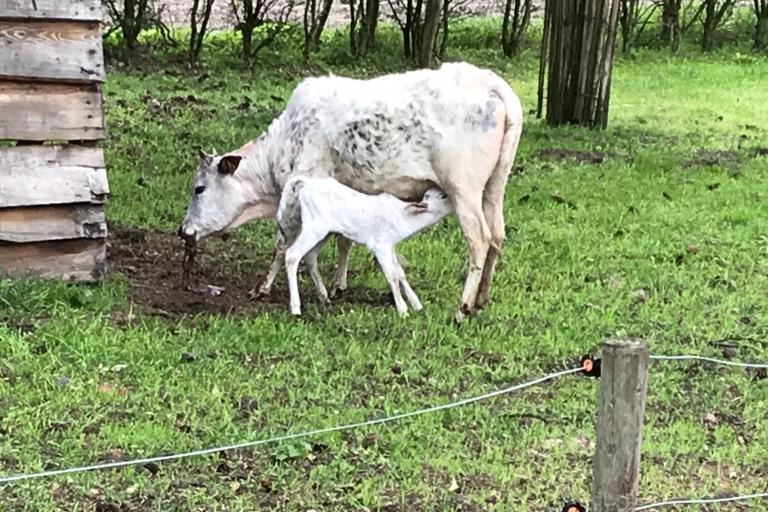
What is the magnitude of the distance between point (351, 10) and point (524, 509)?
1409cm

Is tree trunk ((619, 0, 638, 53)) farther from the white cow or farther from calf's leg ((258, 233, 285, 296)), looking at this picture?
calf's leg ((258, 233, 285, 296))

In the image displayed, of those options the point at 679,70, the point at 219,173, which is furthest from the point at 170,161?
the point at 679,70

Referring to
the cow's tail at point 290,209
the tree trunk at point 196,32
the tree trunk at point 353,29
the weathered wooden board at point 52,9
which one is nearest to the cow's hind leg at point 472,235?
the cow's tail at point 290,209

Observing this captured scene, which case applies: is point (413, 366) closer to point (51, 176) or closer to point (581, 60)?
point (51, 176)

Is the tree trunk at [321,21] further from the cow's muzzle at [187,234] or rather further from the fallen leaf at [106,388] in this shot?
the fallen leaf at [106,388]

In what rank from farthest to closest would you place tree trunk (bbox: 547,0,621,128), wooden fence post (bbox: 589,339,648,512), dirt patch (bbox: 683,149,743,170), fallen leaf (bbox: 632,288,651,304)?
1. tree trunk (bbox: 547,0,621,128)
2. dirt patch (bbox: 683,149,743,170)
3. fallen leaf (bbox: 632,288,651,304)
4. wooden fence post (bbox: 589,339,648,512)

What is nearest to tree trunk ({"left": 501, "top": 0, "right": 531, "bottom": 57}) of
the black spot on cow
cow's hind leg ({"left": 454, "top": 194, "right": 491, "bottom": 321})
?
the black spot on cow

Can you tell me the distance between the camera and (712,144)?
12352 millimetres

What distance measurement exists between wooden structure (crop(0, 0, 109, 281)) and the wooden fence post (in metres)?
4.18

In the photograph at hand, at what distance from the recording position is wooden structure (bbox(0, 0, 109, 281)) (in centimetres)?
641

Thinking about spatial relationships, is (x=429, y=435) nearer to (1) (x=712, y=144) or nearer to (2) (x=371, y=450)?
(2) (x=371, y=450)

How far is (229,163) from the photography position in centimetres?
708

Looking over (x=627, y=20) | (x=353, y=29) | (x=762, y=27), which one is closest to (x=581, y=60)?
(x=353, y=29)

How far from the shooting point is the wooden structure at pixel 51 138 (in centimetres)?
641
